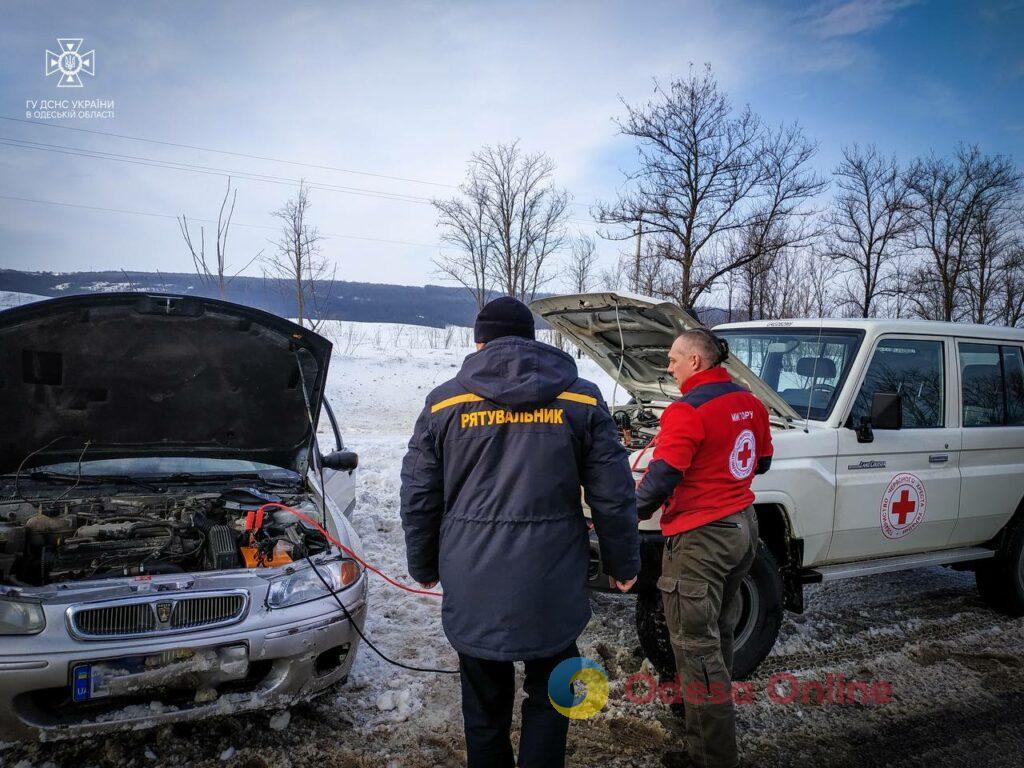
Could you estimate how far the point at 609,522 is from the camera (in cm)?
213

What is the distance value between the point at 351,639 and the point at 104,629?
3.42 feet

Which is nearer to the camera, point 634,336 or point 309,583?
point 309,583

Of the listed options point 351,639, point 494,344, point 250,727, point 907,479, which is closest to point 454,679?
point 351,639

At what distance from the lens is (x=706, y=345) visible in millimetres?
2879

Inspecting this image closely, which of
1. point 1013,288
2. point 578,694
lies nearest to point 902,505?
point 578,694

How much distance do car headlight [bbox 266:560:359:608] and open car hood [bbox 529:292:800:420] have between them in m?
2.21

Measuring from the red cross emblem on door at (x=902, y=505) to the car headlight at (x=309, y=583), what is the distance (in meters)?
3.31

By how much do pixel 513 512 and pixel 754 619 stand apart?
6.98ft

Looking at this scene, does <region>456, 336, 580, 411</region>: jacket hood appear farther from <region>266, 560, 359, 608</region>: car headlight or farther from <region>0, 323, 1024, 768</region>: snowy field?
<region>0, 323, 1024, 768</region>: snowy field

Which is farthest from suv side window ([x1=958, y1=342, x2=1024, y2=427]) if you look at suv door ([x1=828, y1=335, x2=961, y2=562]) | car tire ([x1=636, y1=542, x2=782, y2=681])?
car tire ([x1=636, y1=542, x2=782, y2=681])

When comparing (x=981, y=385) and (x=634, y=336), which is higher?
(x=634, y=336)

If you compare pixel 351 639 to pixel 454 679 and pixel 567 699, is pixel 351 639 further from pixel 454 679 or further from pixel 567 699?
pixel 567 699

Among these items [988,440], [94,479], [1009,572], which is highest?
[988,440]

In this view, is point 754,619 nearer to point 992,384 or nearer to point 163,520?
point 992,384
